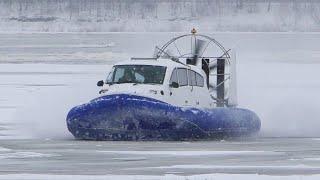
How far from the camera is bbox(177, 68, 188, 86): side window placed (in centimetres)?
2119

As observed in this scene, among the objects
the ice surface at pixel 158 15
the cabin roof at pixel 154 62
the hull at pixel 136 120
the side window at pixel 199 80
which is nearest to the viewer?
the hull at pixel 136 120

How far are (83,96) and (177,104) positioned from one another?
5482 mm

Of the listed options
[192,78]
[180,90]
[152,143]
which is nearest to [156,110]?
Result: [152,143]

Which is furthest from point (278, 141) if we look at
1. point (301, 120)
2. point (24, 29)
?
point (24, 29)

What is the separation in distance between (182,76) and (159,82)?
84cm

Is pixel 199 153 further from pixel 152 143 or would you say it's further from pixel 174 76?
pixel 174 76

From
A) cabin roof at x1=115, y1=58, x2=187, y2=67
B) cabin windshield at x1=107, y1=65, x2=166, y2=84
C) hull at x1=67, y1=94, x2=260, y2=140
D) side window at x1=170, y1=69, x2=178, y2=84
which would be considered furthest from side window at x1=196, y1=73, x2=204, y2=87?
hull at x1=67, y1=94, x2=260, y2=140

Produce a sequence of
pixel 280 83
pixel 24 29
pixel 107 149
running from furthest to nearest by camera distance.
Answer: pixel 24 29 → pixel 280 83 → pixel 107 149

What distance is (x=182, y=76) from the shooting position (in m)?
21.3

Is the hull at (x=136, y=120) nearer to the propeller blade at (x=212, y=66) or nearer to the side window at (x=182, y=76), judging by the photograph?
the side window at (x=182, y=76)

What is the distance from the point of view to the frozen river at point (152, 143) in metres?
15.4

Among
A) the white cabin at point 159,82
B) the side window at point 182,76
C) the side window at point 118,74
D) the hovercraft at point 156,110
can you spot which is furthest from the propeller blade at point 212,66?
the side window at point 118,74

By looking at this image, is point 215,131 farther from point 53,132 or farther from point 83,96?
point 83,96

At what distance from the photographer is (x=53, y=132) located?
73.2 feet
